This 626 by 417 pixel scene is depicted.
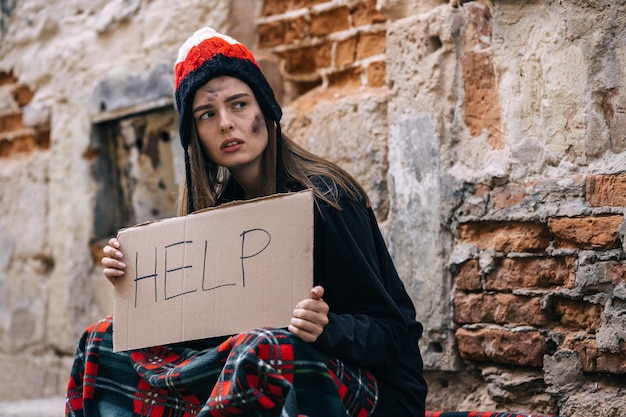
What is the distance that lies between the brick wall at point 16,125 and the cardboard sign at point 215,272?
2.43 metres

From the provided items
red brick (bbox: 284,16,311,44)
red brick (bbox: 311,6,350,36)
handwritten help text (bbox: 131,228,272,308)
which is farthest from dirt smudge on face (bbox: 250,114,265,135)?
red brick (bbox: 284,16,311,44)

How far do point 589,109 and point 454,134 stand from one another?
436mm

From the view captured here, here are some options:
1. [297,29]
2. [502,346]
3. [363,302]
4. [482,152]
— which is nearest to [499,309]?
[502,346]

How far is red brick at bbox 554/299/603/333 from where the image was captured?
7.82 ft

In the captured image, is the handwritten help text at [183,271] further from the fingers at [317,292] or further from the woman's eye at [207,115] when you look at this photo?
the woman's eye at [207,115]

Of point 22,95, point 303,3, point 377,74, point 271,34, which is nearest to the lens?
point 377,74

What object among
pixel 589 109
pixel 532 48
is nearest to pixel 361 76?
pixel 532 48

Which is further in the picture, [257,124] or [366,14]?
[366,14]

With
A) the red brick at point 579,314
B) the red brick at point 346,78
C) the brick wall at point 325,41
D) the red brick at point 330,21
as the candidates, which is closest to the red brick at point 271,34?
the brick wall at point 325,41

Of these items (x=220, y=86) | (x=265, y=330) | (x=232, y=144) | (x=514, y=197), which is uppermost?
(x=220, y=86)

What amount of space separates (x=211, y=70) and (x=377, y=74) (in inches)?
38.1

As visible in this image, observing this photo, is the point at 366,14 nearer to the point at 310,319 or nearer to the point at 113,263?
the point at 113,263

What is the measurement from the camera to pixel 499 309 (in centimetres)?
258

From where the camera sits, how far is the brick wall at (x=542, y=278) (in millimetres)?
2342
